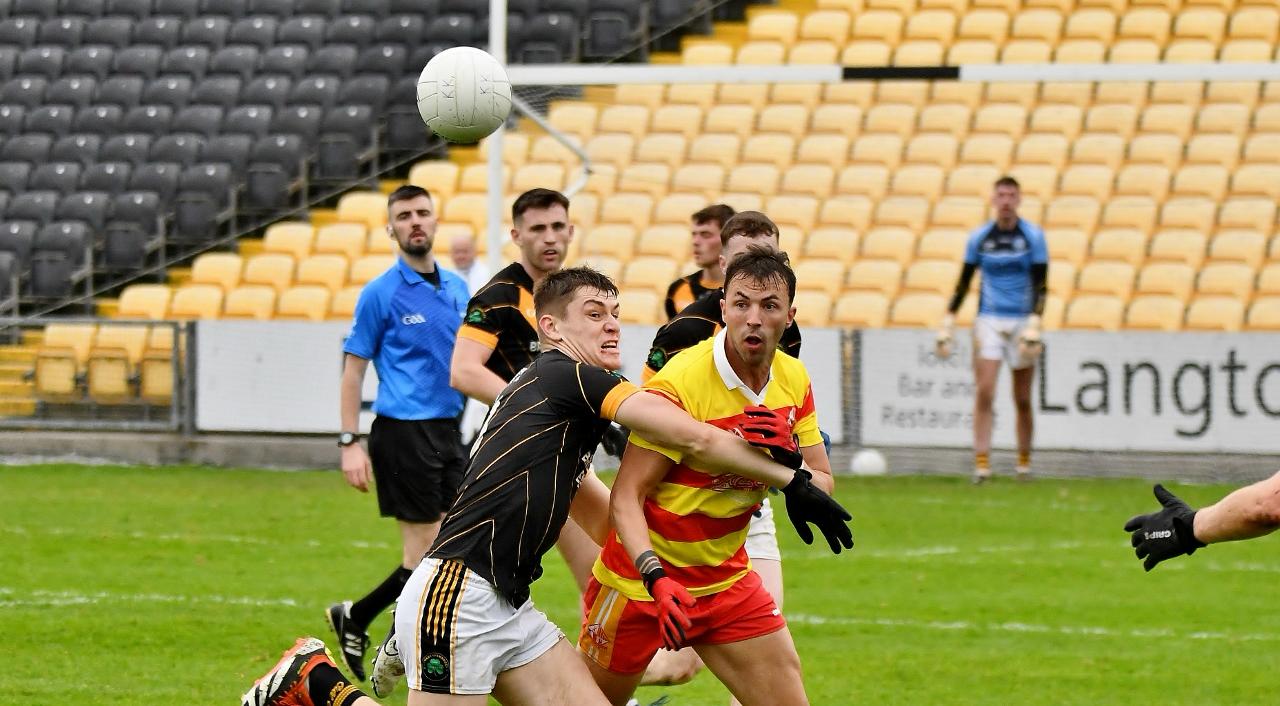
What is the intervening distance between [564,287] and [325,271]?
13.5m

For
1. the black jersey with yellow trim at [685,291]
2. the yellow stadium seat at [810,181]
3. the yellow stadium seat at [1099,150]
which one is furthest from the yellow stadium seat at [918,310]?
the black jersey with yellow trim at [685,291]

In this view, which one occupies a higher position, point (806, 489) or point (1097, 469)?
point (806, 489)

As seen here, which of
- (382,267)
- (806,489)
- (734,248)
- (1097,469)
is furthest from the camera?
(382,267)

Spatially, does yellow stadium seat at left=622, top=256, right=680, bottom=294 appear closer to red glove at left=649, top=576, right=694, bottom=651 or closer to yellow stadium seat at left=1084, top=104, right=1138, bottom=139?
yellow stadium seat at left=1084, top=104, right=1138, bottom=139

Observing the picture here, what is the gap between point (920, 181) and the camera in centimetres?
1700

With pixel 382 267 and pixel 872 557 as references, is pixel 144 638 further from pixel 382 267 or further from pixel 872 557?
pixel 382 267

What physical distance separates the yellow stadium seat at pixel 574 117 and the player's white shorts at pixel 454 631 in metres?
11.0

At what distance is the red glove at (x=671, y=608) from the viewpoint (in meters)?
5.01

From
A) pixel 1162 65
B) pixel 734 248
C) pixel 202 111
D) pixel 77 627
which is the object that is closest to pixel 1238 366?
pixel 1162 65

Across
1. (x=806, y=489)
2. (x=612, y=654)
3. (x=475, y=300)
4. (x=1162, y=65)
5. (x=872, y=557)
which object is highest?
(x=1162, y=65)

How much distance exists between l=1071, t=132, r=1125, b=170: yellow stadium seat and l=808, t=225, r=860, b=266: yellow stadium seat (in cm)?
224

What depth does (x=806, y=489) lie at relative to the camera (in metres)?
5.21

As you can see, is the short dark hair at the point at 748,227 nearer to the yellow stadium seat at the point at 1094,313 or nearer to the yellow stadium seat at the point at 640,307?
the yellow stadium seat at the point at 640,307

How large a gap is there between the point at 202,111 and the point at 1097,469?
12746 mm
